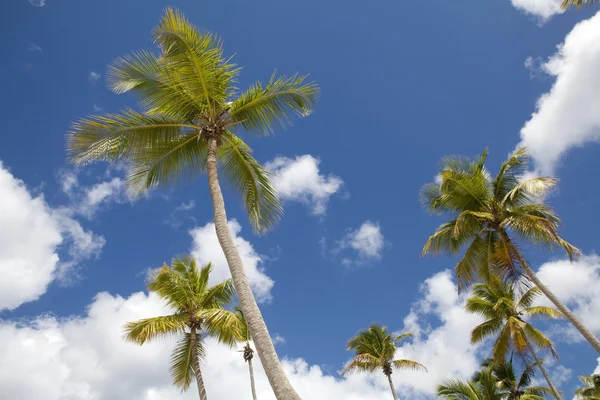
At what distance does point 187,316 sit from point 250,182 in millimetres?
10852

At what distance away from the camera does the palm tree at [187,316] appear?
17828mm

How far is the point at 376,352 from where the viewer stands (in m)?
29.5

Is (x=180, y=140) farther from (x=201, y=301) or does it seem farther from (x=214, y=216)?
(x=201, y=301)

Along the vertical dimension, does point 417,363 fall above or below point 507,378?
above

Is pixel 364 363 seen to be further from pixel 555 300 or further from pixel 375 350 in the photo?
pixel 555 300

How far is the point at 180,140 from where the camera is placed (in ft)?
34.6

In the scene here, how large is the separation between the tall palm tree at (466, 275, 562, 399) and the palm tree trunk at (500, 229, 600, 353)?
458 cm

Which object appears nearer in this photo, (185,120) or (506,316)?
(185,120)

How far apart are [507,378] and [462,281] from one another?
1465 cm

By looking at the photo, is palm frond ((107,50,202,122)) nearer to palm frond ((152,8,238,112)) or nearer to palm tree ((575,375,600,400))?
palm frond ((152,8,238,112))

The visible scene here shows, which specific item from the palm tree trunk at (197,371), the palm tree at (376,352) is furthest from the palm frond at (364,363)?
the palm tree trunk at (197,371)

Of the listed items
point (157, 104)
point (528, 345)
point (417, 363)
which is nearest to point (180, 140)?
point (157, 104)

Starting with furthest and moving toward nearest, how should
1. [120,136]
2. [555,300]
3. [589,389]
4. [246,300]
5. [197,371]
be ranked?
[589,389]
[197,371]
[555,300]
[120,136]
[246,300]

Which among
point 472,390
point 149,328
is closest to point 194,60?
point 149,328
